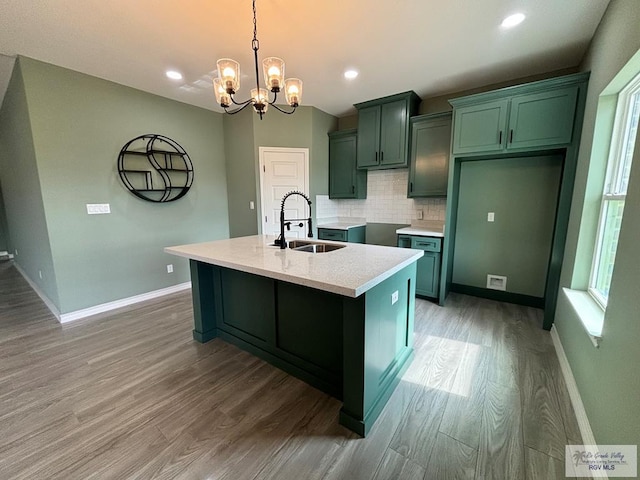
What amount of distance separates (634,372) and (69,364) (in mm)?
3507

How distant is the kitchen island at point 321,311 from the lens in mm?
1432

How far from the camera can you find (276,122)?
3.93 meters

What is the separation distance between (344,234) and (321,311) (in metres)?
2.35

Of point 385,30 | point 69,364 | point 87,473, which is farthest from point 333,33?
point 69,364

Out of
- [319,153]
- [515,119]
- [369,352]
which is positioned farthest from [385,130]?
[369,352]

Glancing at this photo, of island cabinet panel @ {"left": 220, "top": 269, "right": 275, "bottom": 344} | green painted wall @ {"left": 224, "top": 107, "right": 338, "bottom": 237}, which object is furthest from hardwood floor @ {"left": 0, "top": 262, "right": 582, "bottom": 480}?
green painted wall @ {"left": 224, "top": 107, "right": 338, "bottom": 237}

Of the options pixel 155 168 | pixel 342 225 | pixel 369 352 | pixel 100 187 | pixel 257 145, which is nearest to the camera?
pixel 369 352

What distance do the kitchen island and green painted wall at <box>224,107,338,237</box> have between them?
180 cm

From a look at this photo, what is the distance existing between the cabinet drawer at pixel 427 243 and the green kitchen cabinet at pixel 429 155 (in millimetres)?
634

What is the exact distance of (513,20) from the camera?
6.70 ft

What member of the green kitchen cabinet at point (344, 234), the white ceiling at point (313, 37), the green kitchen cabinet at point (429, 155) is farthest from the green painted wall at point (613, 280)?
the green kitchen cabinet at point (344, 234)

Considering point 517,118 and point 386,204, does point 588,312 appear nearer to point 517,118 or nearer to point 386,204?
point 517,118

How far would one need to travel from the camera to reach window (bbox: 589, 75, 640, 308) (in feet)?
5.70

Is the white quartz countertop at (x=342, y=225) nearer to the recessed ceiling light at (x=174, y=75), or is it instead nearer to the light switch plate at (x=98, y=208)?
the recessed ceiling light at (x=174, y=75)
